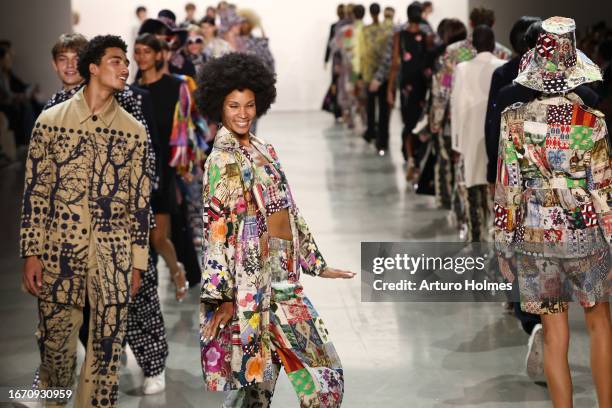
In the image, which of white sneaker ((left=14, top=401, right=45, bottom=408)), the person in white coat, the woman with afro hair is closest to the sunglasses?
the person in white coat

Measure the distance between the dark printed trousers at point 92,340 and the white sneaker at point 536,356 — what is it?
182 cm

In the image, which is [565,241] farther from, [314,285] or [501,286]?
[314,285]

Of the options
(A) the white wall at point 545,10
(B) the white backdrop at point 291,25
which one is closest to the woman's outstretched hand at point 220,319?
(A) the white wall at point 545,10

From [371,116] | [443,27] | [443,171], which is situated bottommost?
[371,116]

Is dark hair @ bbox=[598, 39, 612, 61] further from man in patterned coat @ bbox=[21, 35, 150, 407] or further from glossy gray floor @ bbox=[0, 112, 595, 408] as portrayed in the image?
man in patterned coat @ bbox=[21, 35, 150, 407]

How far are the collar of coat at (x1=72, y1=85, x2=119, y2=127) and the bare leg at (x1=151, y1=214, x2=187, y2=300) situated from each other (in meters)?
1.80

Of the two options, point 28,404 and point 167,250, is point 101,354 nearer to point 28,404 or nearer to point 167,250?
point 28,404

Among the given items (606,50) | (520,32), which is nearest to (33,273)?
(520,32)

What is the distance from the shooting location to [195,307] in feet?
21.7

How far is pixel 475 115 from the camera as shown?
23.0ft

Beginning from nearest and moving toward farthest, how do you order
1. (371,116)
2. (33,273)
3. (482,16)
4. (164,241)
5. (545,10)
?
(33,273)
(164,241)
(482,16)
(545,10)
(371,116)

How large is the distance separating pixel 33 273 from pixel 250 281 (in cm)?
97

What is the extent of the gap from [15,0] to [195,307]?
8.11m

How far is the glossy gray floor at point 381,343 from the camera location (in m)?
4.95
